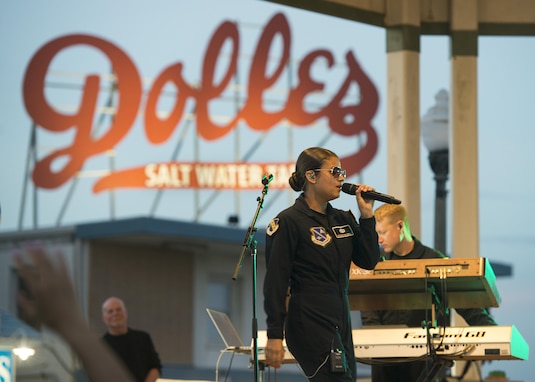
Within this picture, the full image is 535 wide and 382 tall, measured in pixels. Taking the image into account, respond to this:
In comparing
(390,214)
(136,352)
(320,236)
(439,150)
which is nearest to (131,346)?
(136,352)

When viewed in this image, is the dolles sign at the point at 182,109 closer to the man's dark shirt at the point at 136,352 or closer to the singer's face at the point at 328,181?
the man's dark shirt at the point at 136,352

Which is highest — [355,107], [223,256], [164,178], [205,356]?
[355,107]

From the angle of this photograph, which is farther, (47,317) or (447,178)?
(447,178)

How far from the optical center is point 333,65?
64.4 ft

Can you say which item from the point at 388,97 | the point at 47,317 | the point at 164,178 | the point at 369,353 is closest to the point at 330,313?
the point at 369,353

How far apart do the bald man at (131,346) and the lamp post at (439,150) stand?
2.50 meters

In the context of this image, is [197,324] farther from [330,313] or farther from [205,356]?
[330,313]

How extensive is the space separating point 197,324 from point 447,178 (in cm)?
983

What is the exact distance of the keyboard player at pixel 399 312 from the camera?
A: 19.9 ft

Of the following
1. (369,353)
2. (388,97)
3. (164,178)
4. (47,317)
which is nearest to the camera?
(47,317)

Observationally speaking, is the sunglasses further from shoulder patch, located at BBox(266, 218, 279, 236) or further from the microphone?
shoulder patch, located at BBox(266, 218, 279, 236)

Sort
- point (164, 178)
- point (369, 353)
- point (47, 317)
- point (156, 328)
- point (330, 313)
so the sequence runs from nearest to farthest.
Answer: point (47, 317), point (330, 313), point (369, 353), point (156, 328), point (164, 178)

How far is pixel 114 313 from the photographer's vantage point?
27.0ft

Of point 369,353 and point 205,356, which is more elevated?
point 369,353
